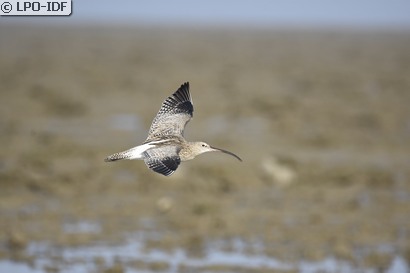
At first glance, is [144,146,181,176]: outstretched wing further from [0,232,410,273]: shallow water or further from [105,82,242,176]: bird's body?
[0,232,410,273]: shallow water

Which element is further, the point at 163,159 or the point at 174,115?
the point at 174,115

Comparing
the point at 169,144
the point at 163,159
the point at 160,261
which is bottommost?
the point at 163,159

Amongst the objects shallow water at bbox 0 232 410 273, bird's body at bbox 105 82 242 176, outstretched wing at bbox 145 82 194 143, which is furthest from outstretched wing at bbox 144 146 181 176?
shallow water at bbox 0 232 410 273

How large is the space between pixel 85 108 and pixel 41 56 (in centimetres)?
1960

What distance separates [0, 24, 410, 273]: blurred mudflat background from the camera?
1451cm

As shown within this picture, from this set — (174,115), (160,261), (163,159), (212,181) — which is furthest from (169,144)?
(212,181)

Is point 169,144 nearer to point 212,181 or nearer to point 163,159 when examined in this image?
point 163,159

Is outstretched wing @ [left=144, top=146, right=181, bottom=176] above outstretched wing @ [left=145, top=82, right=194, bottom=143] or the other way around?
the other way around

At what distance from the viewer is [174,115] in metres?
12.4

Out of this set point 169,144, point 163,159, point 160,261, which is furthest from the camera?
point 160,261

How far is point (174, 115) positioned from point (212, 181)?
685 cm

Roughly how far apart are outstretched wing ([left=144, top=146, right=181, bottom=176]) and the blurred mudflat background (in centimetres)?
333

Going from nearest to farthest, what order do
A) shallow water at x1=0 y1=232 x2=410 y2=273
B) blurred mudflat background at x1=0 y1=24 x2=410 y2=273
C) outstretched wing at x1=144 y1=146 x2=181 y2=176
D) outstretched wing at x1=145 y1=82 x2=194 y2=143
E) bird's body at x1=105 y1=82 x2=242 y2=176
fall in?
outstretched wing at x1=144 y1=146 x2=181 y2=176 → bird's body at x1=105 y1=82 x2=242 y2=176 → outstretched wing at x1=145 y1=82 x2=194 y2=143 → shallow water at x1=0 y1=232 x2=410 y2=273 → blurred mudflat background at x1=0 y1=24 x2=410 y2=273

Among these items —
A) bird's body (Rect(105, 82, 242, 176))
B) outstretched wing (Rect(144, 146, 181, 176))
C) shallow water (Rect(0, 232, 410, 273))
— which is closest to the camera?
outstretched wing (Rect(144, 146, 181, 176))
